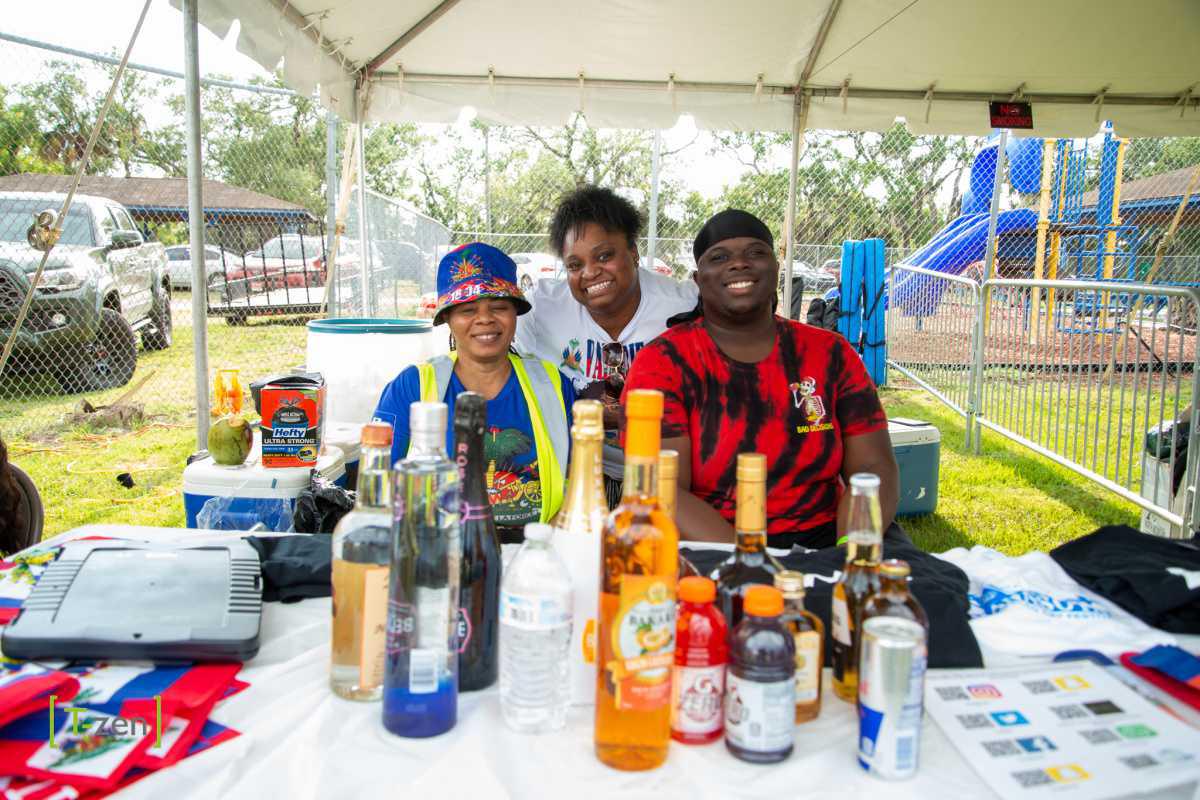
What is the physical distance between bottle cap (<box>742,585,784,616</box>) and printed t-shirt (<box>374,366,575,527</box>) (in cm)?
134

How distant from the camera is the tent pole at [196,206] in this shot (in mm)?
3064

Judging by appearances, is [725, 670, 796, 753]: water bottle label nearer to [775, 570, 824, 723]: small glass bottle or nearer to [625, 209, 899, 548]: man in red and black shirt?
[775, 570, 824, 723]: small glass bottle

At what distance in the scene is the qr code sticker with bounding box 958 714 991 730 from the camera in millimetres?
1068

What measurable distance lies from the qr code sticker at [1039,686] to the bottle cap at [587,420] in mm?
700

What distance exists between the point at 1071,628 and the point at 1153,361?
11.5ft

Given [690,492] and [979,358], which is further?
[979,358]

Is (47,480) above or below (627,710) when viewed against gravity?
below

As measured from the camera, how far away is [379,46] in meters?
4.09

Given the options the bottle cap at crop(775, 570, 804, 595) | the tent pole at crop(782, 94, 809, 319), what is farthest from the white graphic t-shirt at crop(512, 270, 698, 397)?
the bottle cap at crop(775, 570, 804, 595)

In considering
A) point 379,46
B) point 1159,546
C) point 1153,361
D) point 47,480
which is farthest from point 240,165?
point 1159,546

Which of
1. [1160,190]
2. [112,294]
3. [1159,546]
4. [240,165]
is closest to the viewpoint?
[1159,546]

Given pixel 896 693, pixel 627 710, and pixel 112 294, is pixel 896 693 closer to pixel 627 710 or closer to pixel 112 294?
pixel 627 710

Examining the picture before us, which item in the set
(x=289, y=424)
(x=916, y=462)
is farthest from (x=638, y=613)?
(x=916, y=462)

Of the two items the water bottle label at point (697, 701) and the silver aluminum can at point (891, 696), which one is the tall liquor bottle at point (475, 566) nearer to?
the water bottle label at point (697, 701)
